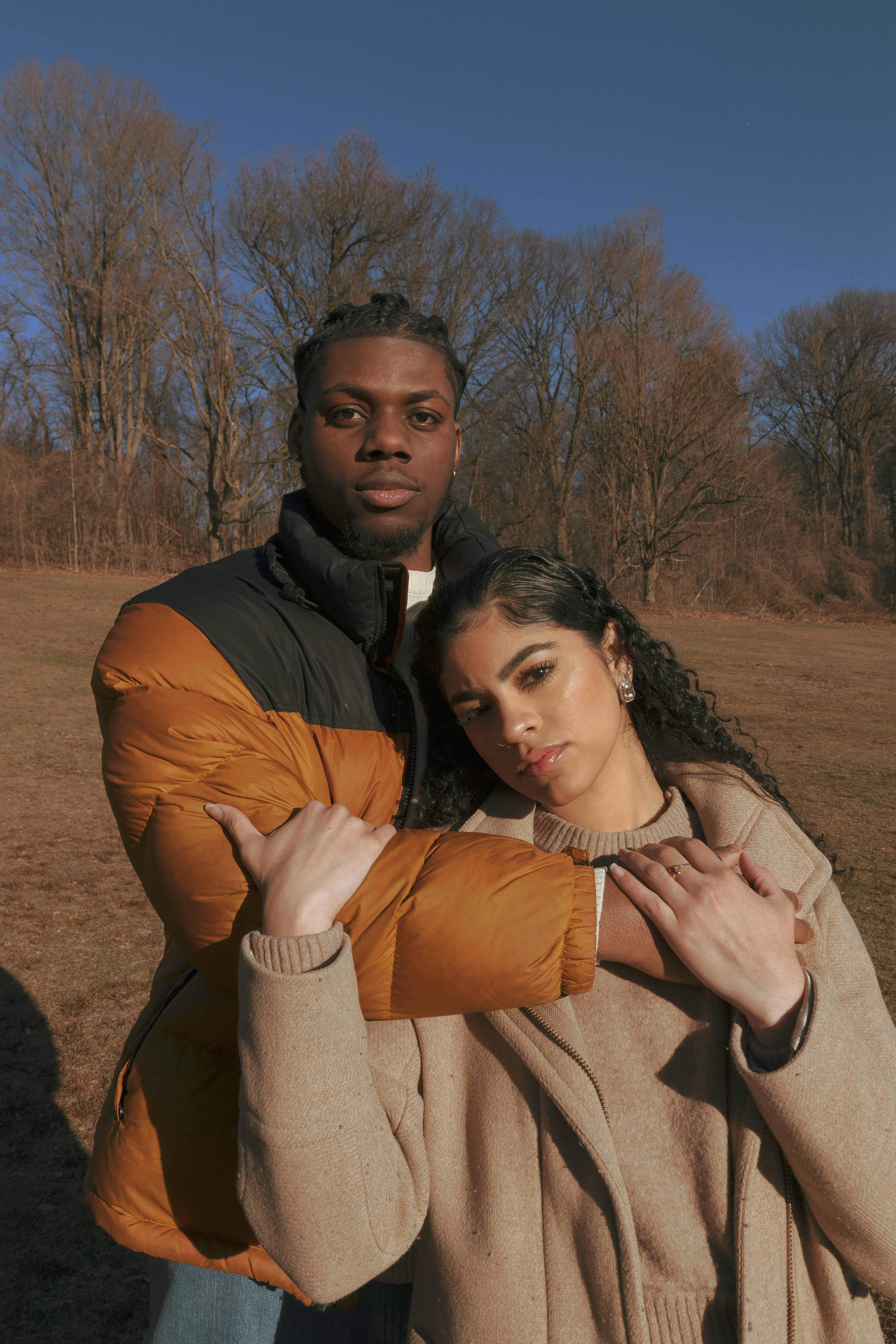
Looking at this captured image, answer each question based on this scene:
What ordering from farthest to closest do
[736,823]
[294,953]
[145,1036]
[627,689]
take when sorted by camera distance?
[627,689] → [736,823] → [145,1036] → [294,953]

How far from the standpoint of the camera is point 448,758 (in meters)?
1.93

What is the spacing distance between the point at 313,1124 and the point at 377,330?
1.74 meters

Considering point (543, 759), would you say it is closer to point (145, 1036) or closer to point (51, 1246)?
point (145, 1036)

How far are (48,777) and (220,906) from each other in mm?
6979

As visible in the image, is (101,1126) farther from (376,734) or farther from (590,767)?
(590,767)

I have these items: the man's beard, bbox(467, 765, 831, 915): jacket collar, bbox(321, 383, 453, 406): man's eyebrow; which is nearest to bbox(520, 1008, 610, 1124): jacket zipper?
bbox(467, 765, 831, 915): jacket collar

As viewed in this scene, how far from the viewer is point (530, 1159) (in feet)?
5.05

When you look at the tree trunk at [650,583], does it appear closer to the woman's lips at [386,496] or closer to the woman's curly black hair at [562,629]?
the woman's curly black hair at [562,629]

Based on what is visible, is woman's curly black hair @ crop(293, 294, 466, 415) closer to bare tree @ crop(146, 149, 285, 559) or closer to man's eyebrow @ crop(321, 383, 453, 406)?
man's eyebrow @ crop(321, 383, 453, 406)

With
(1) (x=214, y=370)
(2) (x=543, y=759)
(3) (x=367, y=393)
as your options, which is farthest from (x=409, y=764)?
(1) (x=214, y=370)

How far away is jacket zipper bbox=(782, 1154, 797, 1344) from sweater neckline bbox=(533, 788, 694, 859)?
62 centimetres

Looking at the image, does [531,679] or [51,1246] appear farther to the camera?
[51,1246]

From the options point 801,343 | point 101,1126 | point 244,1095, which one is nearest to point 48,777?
point 101,1126

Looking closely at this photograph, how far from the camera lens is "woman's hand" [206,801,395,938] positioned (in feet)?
4.22
